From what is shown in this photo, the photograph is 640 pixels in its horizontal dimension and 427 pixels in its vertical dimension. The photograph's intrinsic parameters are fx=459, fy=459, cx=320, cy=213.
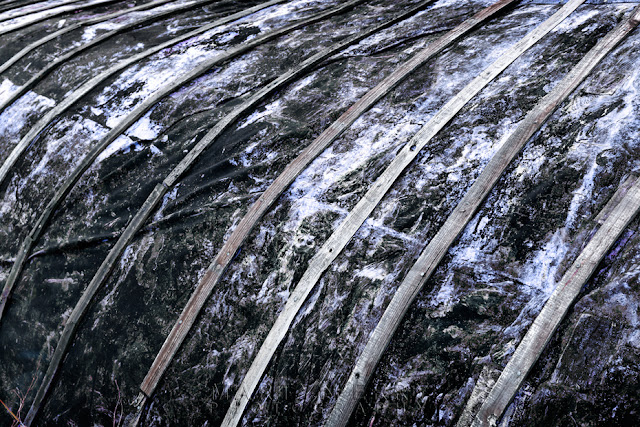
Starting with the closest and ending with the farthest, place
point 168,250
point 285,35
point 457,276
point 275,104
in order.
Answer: point 457,276 < point 168,250 < point 275,104 < point 285,35

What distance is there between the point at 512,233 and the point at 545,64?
219 centimetres

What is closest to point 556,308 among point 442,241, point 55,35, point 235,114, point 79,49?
point 442,241

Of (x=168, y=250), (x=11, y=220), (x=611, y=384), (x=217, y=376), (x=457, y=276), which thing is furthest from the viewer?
(x=11, y=220)

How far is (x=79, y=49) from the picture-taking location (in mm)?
7102

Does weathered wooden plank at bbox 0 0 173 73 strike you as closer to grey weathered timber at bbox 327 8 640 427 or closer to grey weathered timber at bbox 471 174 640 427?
grey weathered timber at bbox 327 8 640 427

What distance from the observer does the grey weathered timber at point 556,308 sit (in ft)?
10.5

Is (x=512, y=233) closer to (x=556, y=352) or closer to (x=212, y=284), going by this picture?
(x=556, y=352)

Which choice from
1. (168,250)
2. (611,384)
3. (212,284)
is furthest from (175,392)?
(611,384)

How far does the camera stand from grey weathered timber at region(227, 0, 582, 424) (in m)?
3.93

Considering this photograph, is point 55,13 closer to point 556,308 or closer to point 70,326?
point 70,326

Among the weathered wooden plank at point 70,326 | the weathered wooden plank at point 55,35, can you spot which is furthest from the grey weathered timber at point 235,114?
the weathered wooden plank at point 55,35

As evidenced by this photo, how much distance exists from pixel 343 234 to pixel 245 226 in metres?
0.98

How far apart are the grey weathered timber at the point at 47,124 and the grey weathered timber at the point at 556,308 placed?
16.5ft

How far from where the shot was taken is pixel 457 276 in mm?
3734
